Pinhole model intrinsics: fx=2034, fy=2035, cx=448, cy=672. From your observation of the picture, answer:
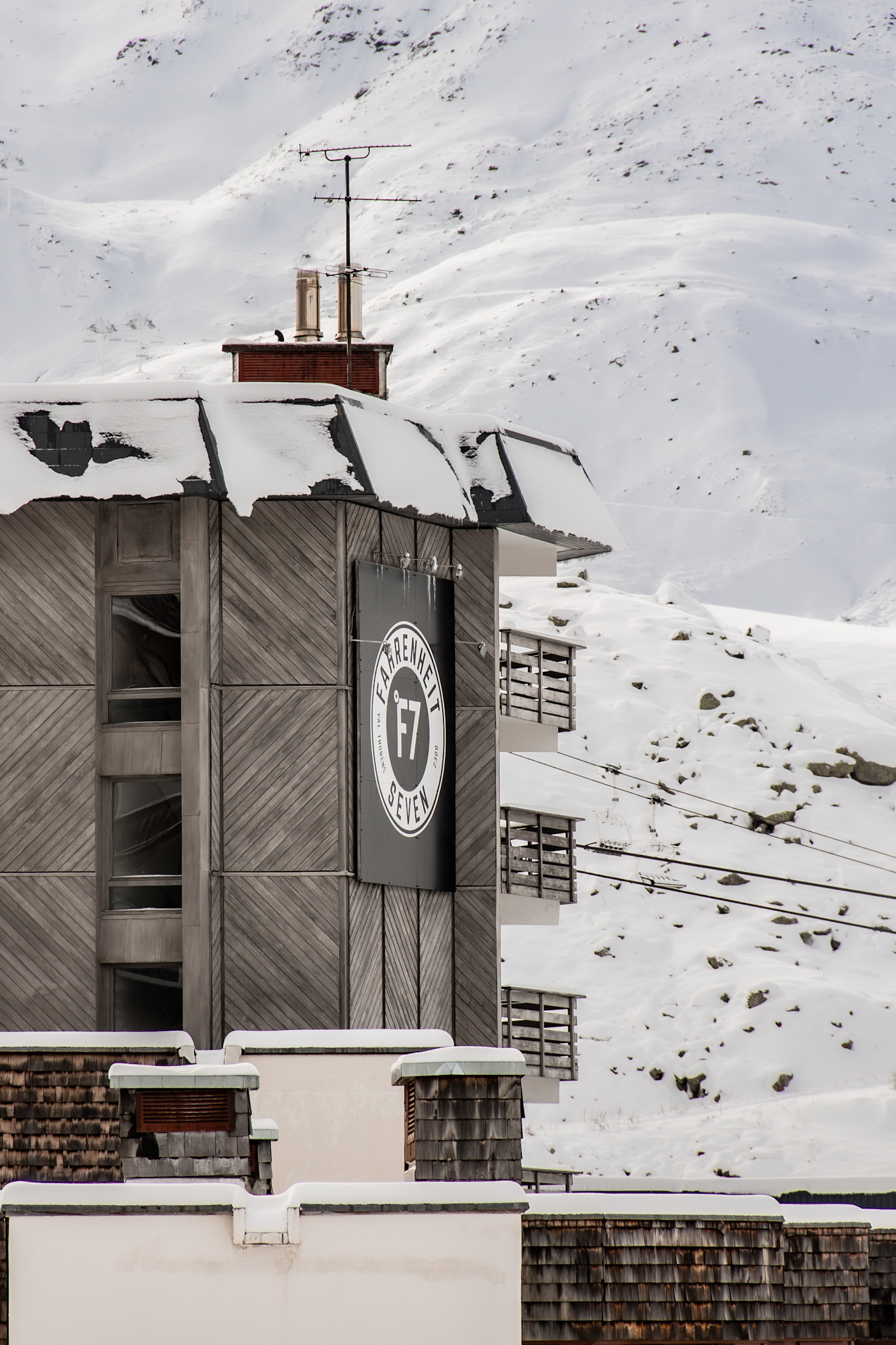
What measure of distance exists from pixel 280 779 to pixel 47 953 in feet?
11.1

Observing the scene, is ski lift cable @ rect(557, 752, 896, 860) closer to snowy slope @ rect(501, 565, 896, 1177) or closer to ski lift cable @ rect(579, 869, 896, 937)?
snowy slope @ rect(501, 565, 896, 1177)

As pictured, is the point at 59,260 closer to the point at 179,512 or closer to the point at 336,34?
the point at 336,34

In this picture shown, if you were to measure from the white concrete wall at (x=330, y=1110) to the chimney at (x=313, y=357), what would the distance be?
9552 millimetres

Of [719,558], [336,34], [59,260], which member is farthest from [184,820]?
[336,34]

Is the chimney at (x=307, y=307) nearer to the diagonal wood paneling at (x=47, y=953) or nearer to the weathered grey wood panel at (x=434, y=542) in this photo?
the weathered grey wood panel at (x=434, y=542)

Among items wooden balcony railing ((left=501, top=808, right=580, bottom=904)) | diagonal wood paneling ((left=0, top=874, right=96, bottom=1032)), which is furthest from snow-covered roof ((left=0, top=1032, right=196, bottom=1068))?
wooden balcony railing ((left=501, top=808, right=580, bottom=904))

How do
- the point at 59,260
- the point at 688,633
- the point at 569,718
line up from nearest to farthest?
the point at 569,718 < the point at 688,633 < the point at 59,260

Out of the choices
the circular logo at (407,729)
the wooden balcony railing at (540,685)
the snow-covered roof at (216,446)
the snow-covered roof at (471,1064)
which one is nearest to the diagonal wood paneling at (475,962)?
the circular logo at (407,729)

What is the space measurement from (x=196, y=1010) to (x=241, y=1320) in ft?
26.8

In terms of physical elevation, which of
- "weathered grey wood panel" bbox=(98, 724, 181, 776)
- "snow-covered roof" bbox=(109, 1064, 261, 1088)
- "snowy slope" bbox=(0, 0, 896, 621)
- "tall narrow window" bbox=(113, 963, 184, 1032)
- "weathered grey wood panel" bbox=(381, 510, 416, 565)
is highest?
"snowy slope" bbox=(0, 0, 896, 621)

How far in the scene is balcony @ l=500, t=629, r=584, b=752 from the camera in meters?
29.5

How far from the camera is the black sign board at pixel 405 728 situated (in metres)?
24.1

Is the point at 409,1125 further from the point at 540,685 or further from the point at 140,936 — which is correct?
the point at 540,685

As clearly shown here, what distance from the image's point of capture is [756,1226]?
17203 millimetres
